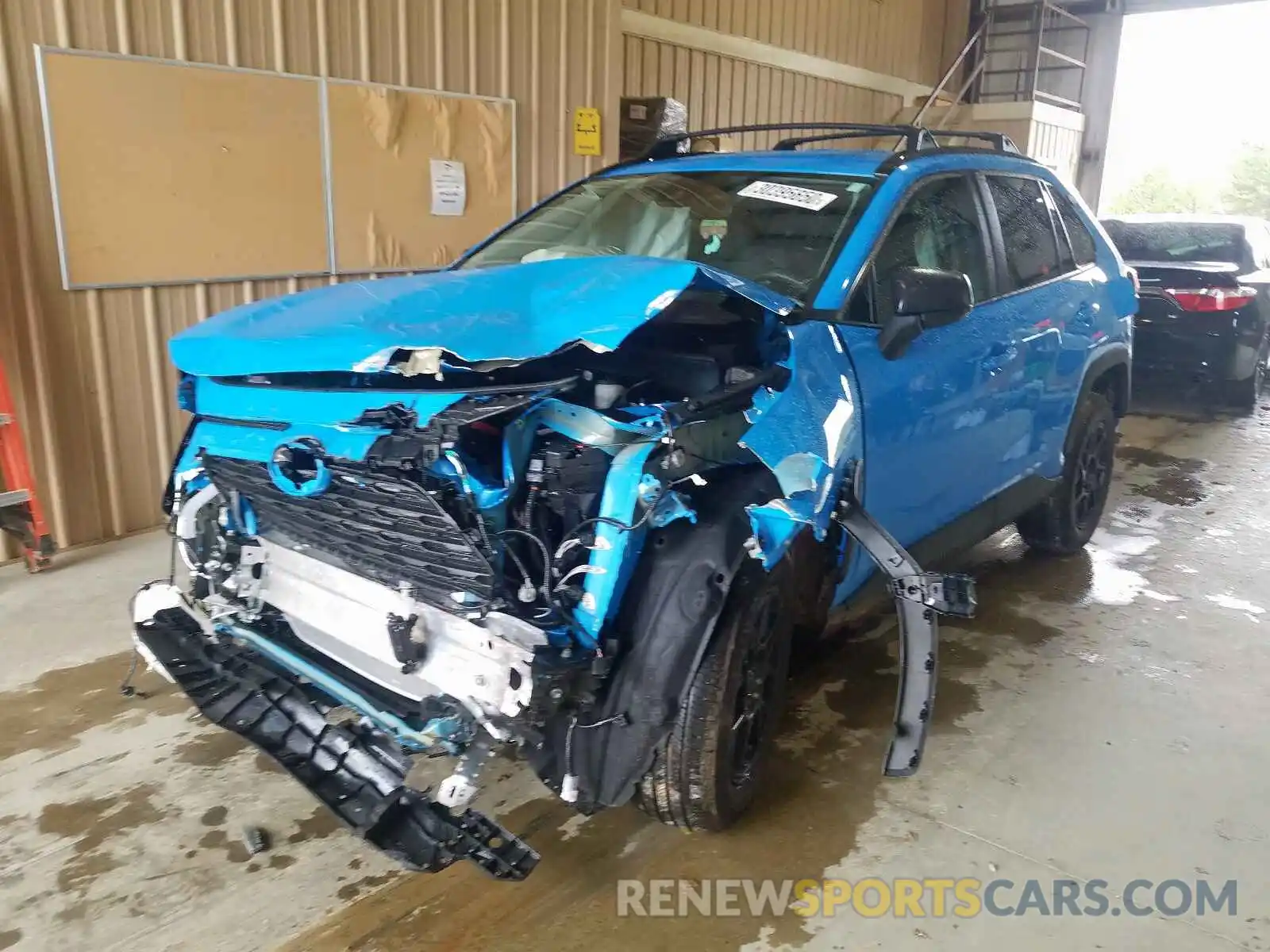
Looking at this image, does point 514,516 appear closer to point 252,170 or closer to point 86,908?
point 86,908

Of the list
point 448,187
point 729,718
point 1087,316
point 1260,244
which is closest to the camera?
point 729,718

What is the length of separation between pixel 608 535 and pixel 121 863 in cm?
149

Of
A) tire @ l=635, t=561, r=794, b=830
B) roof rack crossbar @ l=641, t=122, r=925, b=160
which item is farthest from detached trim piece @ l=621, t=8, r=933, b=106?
tire @ l=635, t=561, r=794, b=830

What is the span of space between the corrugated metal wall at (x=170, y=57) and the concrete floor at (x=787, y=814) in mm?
851

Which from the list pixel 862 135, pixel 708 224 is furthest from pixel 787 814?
pixel 862 135

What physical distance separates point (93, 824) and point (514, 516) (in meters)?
1.49

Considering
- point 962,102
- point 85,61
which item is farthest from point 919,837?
point 962,102

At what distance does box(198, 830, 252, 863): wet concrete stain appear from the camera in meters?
2.35

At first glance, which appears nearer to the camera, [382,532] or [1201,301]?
[382,532]

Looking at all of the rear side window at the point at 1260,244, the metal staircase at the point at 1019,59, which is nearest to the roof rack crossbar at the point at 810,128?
the rear side window at the point at 1260,244

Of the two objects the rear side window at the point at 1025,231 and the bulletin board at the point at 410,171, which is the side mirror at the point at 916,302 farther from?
the bulletin board at the point at 410,171

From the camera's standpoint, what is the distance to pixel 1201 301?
24.6 feet

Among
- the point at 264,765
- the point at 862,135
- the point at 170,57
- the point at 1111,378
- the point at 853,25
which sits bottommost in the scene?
the point at 264,765

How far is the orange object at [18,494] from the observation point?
401cm
